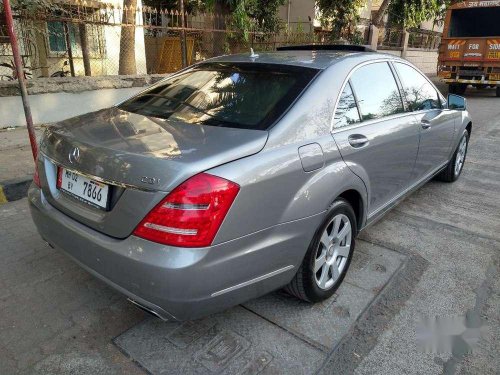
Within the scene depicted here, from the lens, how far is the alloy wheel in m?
2.54

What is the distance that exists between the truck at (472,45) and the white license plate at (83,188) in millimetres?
14166

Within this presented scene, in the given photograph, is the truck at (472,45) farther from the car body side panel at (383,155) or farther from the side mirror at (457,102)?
the car body side panel at (383,155)

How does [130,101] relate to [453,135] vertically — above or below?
above

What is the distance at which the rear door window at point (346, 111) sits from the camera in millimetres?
2607

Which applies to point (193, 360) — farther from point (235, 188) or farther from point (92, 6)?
point (92, 6)

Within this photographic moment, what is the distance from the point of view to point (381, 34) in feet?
67.4

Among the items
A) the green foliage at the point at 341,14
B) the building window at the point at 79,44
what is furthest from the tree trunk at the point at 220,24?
the green foliage at the point at 341,14

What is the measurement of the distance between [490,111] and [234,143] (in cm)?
1152

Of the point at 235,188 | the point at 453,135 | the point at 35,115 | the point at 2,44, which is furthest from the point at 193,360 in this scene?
the point at 2,44

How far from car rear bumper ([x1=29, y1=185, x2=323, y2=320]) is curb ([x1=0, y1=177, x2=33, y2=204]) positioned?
2358 millimetres

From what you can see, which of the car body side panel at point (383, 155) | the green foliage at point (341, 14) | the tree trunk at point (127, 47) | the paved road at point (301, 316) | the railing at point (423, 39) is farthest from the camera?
the railing at point (423, 39)

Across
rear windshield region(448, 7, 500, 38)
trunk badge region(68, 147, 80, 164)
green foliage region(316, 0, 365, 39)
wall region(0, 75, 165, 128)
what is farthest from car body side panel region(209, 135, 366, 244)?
rear windshield region(448, 7, 500, 38)

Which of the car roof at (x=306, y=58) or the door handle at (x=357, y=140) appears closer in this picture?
the door handle at (x=357, y=140)

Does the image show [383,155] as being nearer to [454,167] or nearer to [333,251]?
[333,251]
